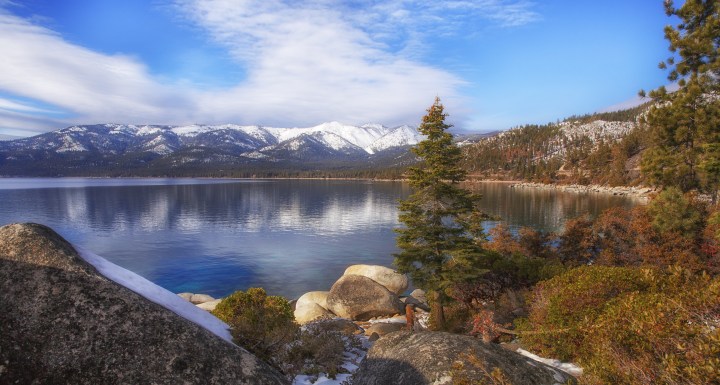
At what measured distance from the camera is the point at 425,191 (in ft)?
80.1

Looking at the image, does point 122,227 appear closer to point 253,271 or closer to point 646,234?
point 253,271

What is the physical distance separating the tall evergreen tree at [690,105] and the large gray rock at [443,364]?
44.8 feet

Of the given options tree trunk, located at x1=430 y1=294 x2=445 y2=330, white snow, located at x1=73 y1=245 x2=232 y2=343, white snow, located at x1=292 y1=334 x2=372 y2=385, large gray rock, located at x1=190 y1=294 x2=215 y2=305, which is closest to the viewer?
white snow, located at x1=73 y1=245 x2=232 y2=343

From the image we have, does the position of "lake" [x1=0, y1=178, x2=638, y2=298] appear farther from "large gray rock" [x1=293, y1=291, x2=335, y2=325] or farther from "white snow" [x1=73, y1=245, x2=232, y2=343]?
"white snow" [x1=73, y1=245, x2=232, y2=343]

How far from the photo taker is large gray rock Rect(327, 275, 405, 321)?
2825 cm

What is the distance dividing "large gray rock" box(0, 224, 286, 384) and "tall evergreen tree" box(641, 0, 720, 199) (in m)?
19.1

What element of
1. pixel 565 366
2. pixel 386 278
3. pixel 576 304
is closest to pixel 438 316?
pixel 576 304

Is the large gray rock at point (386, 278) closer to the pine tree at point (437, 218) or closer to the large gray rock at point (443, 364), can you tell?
the pine tree at point (437, 218)

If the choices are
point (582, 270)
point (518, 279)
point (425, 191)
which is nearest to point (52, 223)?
point (425, 191)

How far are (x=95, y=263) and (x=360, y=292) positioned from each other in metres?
24.9

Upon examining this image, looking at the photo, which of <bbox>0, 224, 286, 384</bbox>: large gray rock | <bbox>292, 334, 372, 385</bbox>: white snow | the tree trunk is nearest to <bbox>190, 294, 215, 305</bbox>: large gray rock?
the tree trunk

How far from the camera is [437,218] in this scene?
81.1 ft

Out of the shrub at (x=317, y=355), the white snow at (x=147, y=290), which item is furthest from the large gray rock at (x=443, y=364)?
the white snow at (x=147, y=290)

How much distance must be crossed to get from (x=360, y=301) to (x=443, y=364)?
2173 cm
